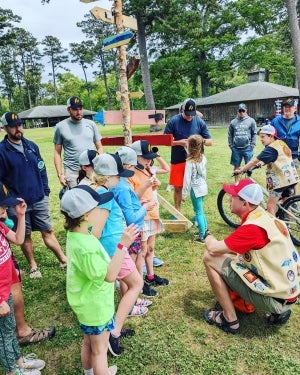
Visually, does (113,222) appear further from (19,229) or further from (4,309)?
(4,309)

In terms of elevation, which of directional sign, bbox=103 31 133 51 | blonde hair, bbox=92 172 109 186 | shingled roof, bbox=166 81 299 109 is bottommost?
blonde hair, bbox=92 172 109 186

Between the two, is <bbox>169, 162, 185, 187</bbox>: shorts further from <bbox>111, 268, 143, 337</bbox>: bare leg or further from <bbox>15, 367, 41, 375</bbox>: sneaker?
<bbox>15, 367, 41, 375</bbox>: sneaker

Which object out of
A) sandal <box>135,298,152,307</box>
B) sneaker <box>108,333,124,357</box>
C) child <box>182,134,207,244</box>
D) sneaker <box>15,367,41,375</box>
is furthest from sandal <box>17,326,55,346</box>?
child <box>182,134,207,244</box>

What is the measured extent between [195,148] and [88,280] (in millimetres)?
3091

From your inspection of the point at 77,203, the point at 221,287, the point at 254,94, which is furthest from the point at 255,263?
the point at 254,94

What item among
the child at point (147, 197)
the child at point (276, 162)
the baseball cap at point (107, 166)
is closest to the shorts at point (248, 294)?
the child at point (147, 197)

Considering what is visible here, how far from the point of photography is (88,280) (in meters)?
2.18

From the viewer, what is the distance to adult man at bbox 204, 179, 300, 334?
2.84 meters

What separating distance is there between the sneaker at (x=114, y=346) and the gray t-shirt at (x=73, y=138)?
2.51m

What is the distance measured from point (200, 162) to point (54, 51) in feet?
225

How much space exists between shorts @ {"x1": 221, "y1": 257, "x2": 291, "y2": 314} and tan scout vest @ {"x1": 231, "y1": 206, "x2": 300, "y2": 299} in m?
0.08

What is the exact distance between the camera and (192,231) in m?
5.70

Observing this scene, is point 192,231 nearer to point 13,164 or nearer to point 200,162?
point 200,162

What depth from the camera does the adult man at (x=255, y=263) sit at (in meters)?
2.84
